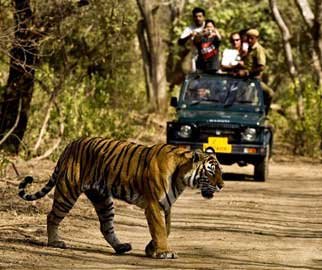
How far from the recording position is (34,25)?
1714cm

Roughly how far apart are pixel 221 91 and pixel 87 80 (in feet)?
20.0

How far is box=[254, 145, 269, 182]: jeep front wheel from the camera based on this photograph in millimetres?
17017

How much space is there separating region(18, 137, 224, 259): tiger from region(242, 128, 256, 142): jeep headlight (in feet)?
23.4

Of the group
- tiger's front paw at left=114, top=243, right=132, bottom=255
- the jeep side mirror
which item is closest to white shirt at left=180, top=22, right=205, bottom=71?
the jeep side mirror

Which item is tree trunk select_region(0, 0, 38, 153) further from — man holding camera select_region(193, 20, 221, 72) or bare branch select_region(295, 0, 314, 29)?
bare branch select_region(295, 0, 314, 29)

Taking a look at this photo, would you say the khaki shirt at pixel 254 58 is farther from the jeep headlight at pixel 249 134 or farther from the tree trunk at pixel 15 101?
the tree trunk at pixel 15 101

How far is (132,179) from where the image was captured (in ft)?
30.7

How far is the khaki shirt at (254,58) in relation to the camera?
18.4 metres

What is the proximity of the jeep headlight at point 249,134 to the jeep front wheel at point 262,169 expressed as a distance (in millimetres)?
349

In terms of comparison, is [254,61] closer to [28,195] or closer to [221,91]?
[221,91]

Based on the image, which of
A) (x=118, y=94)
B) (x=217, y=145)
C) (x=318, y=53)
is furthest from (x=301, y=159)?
(x=217, y=145)

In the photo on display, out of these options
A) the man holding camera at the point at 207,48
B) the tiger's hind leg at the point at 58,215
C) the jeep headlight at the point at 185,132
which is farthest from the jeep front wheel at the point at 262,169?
the tiger's hind leg at the point at 58,215

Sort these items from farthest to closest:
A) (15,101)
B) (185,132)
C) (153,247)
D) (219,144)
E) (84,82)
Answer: (84,82) < (15,101) < (185,132) < (219,144) < (153,247)

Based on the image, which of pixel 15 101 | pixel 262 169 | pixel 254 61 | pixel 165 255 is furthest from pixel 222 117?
pixel 165 255
